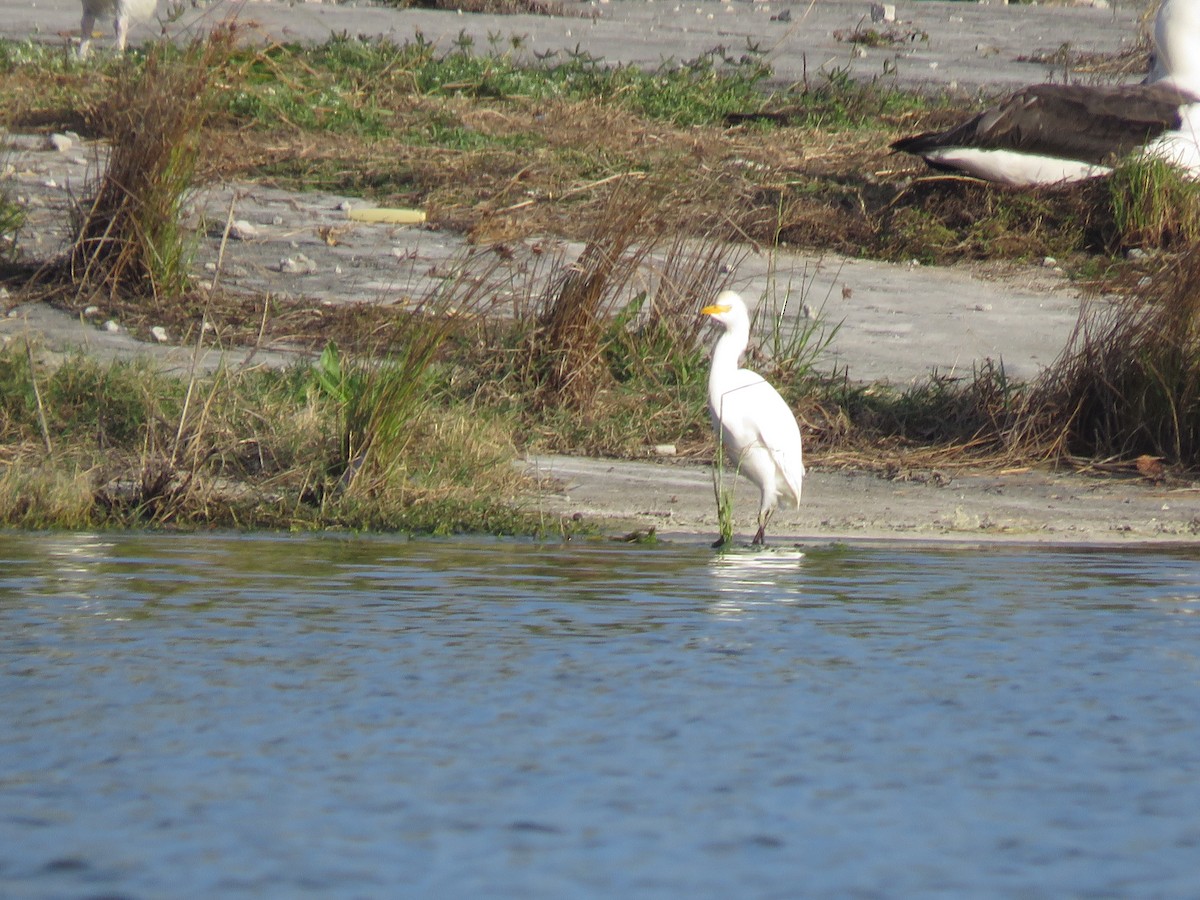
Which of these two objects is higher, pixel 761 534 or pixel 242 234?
pixel 242 234

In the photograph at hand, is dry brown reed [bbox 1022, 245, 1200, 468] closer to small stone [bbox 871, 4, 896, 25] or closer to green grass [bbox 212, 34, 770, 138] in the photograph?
green grass [bbox 212, 34, 770, 138]

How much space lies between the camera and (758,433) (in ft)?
22.4

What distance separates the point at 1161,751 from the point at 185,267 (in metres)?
6.40

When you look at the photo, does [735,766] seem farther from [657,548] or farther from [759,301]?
[759,301]

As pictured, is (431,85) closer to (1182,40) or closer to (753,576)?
(1182,40)

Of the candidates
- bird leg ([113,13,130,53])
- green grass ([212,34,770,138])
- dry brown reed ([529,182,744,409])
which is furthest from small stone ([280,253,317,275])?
bird leg ([113,13,130,53])

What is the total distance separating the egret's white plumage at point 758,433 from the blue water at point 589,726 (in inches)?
33.1

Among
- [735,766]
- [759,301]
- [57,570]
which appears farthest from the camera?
[759,301]

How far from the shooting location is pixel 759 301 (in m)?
9.29

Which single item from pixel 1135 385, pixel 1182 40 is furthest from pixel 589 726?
pixel 1182 40

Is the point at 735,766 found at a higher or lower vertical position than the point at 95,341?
lower

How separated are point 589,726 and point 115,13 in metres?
12.4

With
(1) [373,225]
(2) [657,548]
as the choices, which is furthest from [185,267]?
(2) [657,548]

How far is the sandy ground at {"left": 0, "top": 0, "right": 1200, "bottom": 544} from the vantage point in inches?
275
